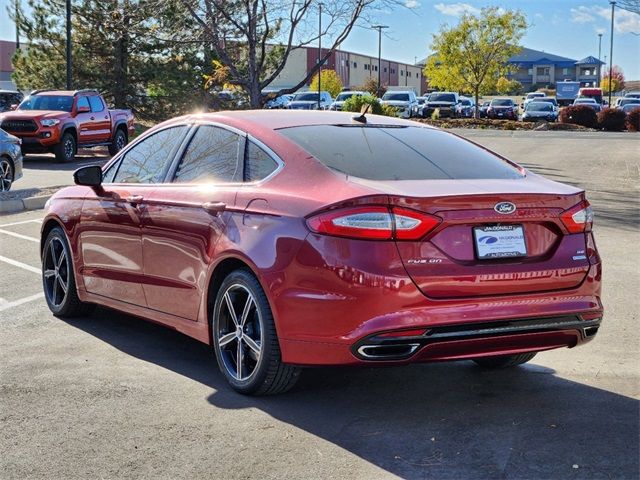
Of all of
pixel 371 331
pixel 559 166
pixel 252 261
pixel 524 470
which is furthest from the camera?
pixel 559 166

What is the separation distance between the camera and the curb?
14469mm

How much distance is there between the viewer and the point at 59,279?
7.43m

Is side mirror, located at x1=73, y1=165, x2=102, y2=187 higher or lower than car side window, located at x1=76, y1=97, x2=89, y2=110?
lower

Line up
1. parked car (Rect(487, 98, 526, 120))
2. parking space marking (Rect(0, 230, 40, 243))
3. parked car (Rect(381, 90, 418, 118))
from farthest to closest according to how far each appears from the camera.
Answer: parked car (Rect(487, 98, 526, 120))
parked car (Rect(381, 90, 418, 118))
parking space marking (Rect(0, 230, 40, 243))

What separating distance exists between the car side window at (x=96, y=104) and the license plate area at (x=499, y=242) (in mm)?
21830

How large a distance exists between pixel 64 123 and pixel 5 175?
8102mm

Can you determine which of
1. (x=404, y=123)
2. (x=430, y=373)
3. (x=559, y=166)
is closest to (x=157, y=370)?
(x=430, y=373)

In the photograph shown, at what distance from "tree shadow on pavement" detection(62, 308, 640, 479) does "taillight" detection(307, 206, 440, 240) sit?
A: 3.22 ft

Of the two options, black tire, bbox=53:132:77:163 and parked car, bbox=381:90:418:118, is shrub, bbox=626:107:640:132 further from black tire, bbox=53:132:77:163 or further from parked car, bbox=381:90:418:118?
black tire, bbox=53:132:77:163

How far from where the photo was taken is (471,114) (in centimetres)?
6034

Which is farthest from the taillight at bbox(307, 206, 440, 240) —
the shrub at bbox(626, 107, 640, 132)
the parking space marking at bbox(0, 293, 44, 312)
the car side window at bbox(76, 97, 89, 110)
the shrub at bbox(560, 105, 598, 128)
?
the shrub at bbox(560, 105, 598, 128)

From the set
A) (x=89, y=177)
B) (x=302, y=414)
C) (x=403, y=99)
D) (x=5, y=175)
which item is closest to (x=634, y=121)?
(x=403, y=99)

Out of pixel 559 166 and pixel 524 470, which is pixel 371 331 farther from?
pixel 559 166

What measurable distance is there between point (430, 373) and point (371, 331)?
135 cm
